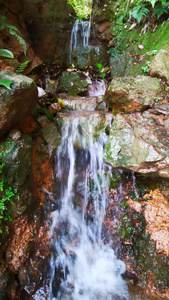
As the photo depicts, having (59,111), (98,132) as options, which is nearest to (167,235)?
(98,132)

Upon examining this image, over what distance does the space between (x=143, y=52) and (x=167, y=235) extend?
510cm

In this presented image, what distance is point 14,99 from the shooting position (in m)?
2.54

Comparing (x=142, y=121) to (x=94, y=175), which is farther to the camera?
(x=94, y=175)

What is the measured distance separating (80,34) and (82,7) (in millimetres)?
2288

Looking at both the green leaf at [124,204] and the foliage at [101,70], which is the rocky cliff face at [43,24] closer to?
the foliage at [101,70]

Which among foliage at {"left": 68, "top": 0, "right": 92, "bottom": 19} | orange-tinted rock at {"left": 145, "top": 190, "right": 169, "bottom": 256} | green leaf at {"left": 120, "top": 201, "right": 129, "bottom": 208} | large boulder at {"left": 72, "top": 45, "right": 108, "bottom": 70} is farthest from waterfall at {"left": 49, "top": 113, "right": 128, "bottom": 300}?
foliage at {"left": 68, "top": 0, "right": 92, "bottom": 19}

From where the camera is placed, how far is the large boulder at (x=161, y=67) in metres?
3.94

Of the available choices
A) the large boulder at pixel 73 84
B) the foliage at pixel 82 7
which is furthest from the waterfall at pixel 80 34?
the large boulder at pixel 73 84

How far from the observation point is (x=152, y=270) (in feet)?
9.57

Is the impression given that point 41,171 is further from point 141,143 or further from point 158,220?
point 158,220

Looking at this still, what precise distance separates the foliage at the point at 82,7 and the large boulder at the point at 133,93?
5648mm

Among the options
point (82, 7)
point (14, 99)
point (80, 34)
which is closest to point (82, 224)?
point (14, 99)

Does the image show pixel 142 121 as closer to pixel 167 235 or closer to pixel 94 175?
pixel 94 175

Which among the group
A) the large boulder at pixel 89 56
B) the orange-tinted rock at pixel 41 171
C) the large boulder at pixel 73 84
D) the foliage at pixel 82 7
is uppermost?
the foliage at pixel 82 7
